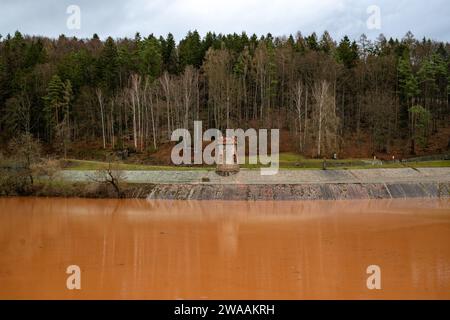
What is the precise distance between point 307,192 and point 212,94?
2738 centimetres

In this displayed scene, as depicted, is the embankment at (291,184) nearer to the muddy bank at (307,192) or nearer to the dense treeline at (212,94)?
the muddy bank at (307,192)

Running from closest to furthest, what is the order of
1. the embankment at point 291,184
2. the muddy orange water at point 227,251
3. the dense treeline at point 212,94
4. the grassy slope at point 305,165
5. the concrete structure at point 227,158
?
the muddy orange water at point 227,251
the embankment at point 291,184
the concrete structure at point 227,158
the grassy slope at point 305,165
the dense treeline at point 212,94

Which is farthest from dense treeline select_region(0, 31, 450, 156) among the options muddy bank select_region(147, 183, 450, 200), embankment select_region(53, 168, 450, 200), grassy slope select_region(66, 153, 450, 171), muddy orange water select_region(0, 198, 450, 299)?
muddy orange water select_region(0, 198, 450, 299)

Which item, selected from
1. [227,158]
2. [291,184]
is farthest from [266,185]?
[227,158]

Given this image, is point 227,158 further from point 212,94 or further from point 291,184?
point 212,94

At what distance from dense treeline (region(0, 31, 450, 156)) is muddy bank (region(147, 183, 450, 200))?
17.5 m

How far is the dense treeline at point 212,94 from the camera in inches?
2312

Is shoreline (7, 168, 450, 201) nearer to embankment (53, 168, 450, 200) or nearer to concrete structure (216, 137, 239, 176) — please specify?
embankment (53, 168, 450, 200)

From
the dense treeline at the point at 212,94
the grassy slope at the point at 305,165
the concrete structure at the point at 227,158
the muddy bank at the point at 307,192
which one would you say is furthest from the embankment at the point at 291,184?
the dense treeline at the point at 212,94

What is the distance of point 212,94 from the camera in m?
60.1

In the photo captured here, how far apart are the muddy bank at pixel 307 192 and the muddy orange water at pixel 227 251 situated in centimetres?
409

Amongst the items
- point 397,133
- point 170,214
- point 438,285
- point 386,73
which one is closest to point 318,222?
point 170,214

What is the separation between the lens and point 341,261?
1675 cm
